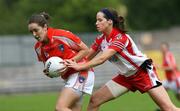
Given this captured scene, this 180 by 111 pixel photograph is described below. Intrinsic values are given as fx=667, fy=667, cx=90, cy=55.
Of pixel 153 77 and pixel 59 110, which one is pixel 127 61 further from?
pixel 59 110

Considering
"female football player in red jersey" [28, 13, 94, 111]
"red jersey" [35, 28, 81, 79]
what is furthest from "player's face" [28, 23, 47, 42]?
"red jersey" [35, 28, 81, 79]

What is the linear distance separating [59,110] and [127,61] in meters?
1.30

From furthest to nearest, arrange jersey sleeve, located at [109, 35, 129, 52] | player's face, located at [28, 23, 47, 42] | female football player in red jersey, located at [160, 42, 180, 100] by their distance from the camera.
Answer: female football player in red jersey, located at [160, 42, 180, 100], jersey sleeve, located at [109, 35, 129, 52], player's face, located at [28, 23, 47, 42]

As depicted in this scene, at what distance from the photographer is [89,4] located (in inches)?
1416

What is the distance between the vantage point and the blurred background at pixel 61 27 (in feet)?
95.4

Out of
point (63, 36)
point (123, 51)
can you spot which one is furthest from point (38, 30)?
point (123, 51)

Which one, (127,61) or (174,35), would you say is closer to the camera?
(127,61)

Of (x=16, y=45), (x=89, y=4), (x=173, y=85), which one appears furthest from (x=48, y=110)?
(x=89, y=4)

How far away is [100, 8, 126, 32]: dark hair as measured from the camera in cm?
997

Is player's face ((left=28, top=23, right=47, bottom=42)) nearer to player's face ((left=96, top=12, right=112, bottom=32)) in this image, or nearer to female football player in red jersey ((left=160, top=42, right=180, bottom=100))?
player's face ((left=96, top=12, right=112, bottom=32))

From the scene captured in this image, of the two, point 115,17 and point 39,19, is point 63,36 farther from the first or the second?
point 115,17

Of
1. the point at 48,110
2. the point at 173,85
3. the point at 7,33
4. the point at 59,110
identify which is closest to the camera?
the point at 59,110

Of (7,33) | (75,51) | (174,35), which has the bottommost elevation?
(174,35)

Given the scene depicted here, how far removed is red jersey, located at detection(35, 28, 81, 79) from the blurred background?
697 cm
